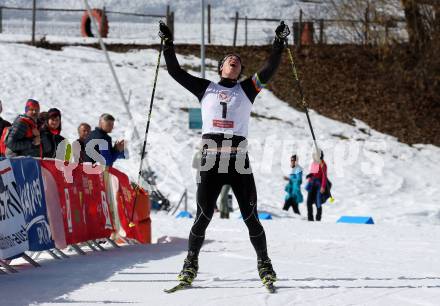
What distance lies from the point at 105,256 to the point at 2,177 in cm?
211

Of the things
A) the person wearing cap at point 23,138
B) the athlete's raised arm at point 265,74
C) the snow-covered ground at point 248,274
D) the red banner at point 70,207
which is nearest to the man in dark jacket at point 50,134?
the person wearing cap at point 23,138

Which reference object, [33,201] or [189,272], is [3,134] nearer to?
[33,201]

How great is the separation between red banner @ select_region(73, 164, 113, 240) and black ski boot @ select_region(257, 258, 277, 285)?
3432 mm

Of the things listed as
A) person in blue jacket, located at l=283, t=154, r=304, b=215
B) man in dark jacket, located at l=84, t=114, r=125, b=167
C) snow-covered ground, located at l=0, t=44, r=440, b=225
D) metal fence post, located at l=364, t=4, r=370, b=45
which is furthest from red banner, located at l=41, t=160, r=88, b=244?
metal fence post, located at l=364, t=4, r=370, b=45

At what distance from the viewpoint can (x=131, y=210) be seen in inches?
434

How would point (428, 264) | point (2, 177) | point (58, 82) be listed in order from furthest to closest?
1. point (58, 82)
2. point (428, 264)
3. point (2, 177)

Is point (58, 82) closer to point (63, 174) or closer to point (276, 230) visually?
point (276, 230)

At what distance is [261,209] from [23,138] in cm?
1053

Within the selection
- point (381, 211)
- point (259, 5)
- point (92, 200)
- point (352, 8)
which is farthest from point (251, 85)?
point (259, 5)

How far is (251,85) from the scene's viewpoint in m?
7.04

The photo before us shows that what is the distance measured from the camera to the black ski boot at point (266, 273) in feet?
22.0

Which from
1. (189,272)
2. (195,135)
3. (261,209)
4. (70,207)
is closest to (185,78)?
(189,272)

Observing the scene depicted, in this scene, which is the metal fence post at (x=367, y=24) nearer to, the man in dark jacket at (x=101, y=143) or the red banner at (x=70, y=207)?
the man in dark jacket at (x=101, y=143)

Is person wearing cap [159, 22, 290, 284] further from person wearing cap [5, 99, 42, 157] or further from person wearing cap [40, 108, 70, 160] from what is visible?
person wearing cap [40, 108, 70, 160]
